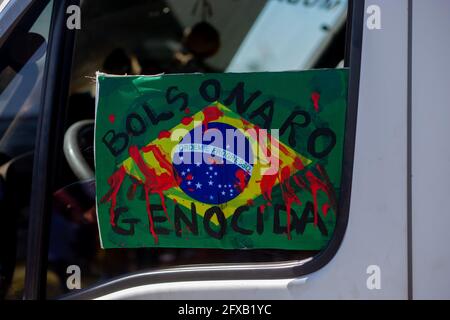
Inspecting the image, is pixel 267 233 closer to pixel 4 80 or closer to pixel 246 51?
pixel 4 80

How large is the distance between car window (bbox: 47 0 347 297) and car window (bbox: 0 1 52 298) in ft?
0.30

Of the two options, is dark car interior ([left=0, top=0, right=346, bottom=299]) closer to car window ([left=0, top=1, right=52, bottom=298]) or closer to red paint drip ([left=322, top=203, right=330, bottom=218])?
car window ([left=0, top=1, right=52, bottom=298])

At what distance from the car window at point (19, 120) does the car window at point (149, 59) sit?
0.09 m

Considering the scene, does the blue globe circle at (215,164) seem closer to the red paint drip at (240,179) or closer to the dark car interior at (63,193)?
the red paint drip at (240,179)

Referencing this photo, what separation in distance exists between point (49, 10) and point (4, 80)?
239mm

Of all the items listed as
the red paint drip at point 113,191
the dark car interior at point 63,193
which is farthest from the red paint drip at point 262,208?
the red paint drip at point 113,191

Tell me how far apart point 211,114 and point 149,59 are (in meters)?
2.22

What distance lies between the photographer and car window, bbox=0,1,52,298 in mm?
1670

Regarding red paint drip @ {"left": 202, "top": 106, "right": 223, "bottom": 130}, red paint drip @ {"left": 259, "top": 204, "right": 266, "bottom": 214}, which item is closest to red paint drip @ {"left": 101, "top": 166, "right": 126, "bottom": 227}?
red paint drip @ {"left": 202, "top": 106, "right": 223, "bottom": 130}

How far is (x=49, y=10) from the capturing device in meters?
1.67

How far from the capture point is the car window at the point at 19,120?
167 centimetres

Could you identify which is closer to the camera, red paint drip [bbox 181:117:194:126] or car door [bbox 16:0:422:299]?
car door [bbox 16:0:422:299]

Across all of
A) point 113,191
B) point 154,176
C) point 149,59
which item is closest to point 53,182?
point 113,191
